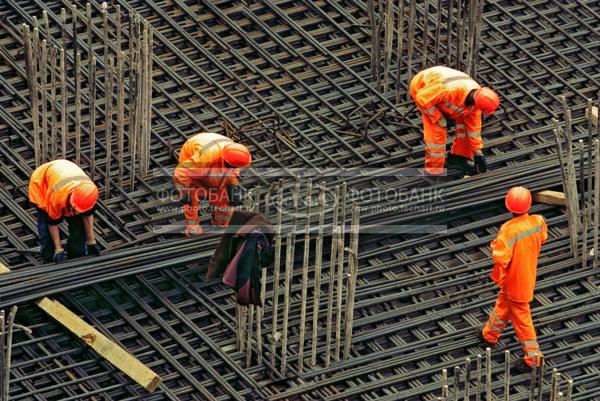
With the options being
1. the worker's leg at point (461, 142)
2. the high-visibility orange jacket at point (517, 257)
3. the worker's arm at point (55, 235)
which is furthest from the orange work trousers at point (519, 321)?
the worker's arm at point (55, 235)

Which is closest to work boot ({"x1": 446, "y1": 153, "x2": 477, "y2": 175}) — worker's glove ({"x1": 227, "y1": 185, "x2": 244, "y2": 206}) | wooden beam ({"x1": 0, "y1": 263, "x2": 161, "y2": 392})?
worker's glove ({"x1": 227, "y1": 185, "x2": 244, "y2": 206})

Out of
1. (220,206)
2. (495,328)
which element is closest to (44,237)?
(220,206)

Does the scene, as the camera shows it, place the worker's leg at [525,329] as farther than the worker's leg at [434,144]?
No

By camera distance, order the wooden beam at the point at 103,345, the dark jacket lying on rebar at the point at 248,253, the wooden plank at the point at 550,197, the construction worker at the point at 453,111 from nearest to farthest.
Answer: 1. the wooden beam at the point at 103,345
2. the dark jacket lying on rebar at the point at 248,253
3. the construction worker at the point at 453,111
4. the wooden plank at the point at 550,197

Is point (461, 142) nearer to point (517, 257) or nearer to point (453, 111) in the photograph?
point (453, 111)

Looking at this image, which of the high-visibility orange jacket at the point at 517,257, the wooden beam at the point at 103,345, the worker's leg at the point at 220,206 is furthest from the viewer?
the worker's leg at the point at 220,206

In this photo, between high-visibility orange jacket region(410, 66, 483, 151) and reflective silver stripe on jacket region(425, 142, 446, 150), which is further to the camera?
reflective silver stripe on jacket region(425, 142, 446, 150)

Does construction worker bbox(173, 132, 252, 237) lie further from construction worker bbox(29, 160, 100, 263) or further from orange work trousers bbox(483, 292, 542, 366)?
orange work trousers bbox(483, 292, 542, 366)

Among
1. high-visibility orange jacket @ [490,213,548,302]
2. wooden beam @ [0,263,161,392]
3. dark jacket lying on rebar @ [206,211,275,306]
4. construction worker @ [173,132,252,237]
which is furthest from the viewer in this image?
construction worker @ [173,132,252,237]

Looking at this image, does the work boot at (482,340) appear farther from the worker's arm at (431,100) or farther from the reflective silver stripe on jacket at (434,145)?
the worker's arm at (431,100)
